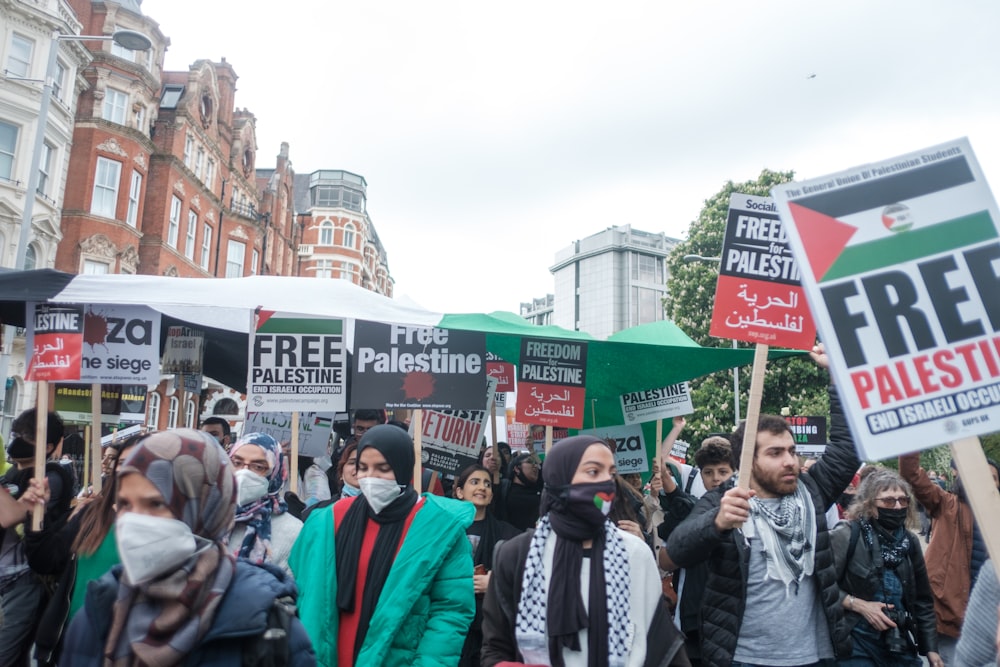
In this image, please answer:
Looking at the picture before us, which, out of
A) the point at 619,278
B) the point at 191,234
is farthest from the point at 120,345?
the point at 619,278

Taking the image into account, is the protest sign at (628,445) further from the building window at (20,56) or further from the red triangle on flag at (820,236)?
the building window at (20,56)

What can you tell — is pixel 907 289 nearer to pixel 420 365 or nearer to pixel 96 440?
pixel 420 365

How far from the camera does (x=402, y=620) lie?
3.04m

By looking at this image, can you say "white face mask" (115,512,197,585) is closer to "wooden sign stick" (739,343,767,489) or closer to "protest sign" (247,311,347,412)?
"wooden sign stick" (739,343,767,489)

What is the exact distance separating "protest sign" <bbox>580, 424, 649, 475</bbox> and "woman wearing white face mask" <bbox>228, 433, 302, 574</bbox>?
4418 mm

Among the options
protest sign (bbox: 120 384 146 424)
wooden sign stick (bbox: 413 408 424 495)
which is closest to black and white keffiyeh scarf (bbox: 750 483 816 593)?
wooden sign stick (bbox: 413 408 424 495)

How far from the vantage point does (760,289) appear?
3.61 m

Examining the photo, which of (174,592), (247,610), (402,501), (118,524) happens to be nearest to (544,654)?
(402,501)

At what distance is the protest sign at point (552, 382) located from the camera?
7254 millimetres

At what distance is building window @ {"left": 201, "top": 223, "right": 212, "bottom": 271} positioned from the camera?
1348 inches

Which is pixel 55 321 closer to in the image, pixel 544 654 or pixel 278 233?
pixel 544 654

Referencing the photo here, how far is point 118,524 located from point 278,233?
46419 millimetres

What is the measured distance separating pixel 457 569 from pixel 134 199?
29599 mm

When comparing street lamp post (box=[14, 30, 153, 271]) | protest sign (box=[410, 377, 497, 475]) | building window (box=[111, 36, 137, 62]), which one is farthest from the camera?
building window (box=[111, 36, 137, 62])
